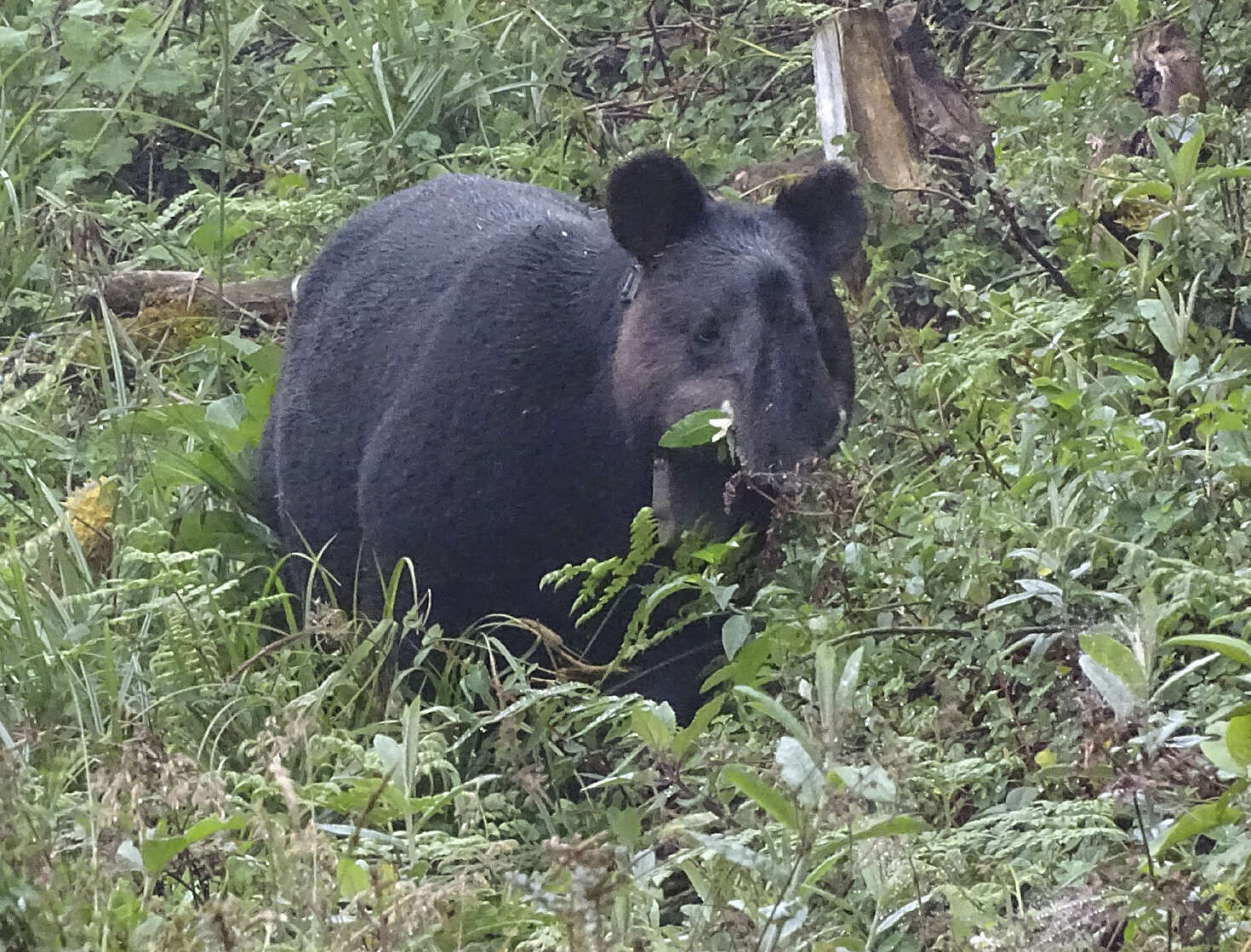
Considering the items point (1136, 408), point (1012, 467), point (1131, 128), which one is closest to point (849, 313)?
point (1131, 128)

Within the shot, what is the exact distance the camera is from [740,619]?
11.8 ft

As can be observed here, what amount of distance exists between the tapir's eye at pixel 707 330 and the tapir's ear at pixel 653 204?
29 centimetres

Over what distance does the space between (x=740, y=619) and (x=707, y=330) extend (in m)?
0.77

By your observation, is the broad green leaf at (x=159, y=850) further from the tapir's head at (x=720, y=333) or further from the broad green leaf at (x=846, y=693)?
the tapir's head at (x=720, y=333)

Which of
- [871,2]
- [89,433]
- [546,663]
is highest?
[871,2]

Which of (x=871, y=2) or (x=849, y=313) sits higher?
(x=871, y=2)

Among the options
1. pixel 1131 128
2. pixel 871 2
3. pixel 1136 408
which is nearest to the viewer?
pixel 1136 408

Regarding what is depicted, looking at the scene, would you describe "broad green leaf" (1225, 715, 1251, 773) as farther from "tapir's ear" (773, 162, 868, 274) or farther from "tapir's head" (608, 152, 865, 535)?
"tapir's ear" (773, 162, 868, 274)

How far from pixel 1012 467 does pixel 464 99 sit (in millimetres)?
4335

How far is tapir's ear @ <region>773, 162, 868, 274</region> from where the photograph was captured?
14.4 feet

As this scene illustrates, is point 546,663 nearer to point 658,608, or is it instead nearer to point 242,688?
point 658,608

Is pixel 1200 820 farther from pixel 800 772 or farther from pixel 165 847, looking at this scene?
pixel 165 847

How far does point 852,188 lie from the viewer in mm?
4449

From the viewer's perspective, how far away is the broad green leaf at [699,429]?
149 inches
